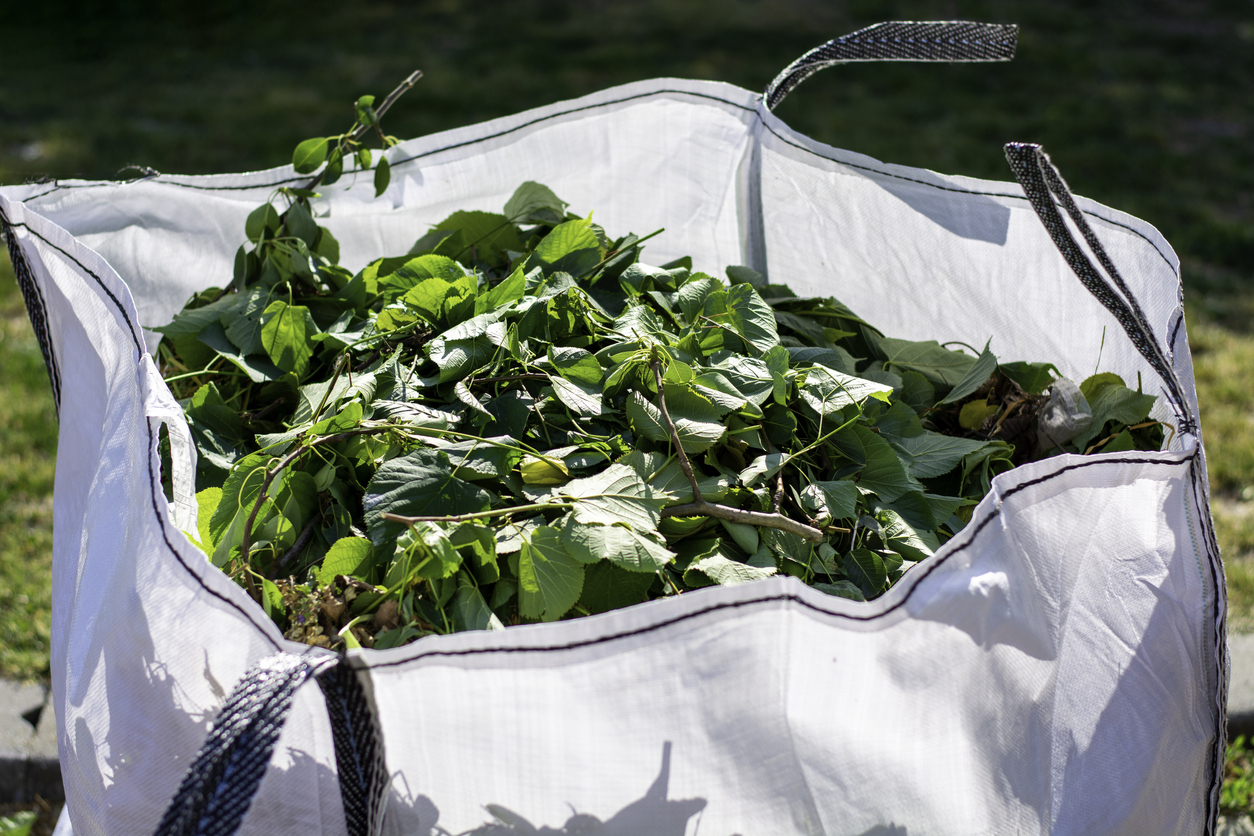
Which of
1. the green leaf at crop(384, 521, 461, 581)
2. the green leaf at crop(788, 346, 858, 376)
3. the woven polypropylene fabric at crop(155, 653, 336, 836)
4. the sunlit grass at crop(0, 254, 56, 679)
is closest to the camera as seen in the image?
the woven polypropylene fabric at crop(155, 653, 336, 836)

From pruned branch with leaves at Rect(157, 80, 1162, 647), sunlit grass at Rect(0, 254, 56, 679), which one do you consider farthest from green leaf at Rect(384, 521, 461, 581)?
sunlit grass at Rect(0, 254, 56, 679)

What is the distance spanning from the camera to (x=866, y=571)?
0.81m

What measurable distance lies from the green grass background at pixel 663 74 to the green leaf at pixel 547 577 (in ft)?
4.75

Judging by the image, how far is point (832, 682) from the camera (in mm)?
595

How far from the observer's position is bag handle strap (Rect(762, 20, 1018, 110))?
3.47 feet

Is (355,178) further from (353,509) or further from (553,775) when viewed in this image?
(553,775)

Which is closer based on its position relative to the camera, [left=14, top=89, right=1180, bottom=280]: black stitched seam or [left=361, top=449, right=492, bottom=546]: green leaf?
[left=361, top=449, right=492, bottom=546]: green leaf

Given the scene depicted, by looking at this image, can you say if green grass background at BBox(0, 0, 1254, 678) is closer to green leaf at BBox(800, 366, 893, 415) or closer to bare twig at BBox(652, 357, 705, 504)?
green leaf at BBox(800, 366, 893, 415)

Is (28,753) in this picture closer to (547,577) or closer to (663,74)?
(547,577)

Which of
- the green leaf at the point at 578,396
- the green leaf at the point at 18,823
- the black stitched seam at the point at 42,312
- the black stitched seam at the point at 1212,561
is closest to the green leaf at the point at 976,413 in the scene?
the black stitched seam at the point at 1212,561

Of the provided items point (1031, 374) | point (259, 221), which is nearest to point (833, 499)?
point (1031, 374)

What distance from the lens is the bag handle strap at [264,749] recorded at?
50cm

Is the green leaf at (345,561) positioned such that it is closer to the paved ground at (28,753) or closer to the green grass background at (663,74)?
the paved ground at (28,753)

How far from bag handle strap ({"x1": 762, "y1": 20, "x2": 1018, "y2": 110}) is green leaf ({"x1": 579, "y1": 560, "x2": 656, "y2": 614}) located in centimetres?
63
